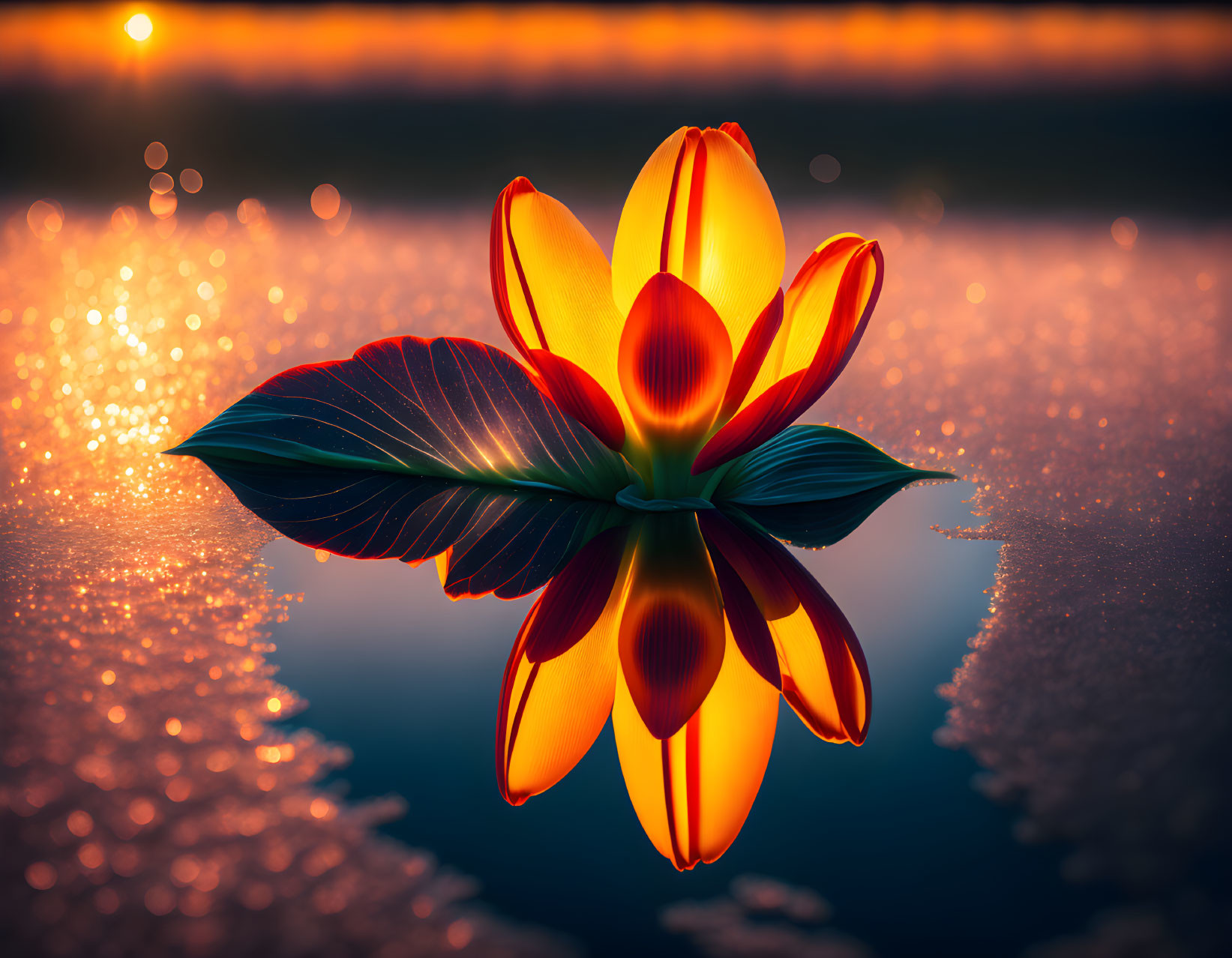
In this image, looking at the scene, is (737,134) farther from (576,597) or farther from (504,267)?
(576,597)

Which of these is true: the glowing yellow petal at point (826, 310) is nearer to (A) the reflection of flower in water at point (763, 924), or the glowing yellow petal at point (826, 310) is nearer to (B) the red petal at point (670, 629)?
(B) the red petal at point (670, 629)

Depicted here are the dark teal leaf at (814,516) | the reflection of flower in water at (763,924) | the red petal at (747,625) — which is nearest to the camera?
the reflection of flower in water at (763,924)

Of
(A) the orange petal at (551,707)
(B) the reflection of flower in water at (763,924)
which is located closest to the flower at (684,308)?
(A) the orange petal at (551,707)

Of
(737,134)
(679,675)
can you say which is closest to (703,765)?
(679,675)

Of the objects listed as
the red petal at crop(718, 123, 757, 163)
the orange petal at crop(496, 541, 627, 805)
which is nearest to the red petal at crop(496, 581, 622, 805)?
the orange petal at crop(496, 541, 627, 805)

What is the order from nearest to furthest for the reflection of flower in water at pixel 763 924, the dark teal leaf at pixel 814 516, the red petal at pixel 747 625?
1. the reflection of flower in water at pixel 763 924
2. the red petal at pixel 747 625
3. the dark teal leaf at pixel 814 516

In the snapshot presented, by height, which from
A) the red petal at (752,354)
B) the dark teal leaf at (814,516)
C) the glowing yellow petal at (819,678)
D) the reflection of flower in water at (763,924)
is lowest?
the reflection of flower in water at (763,924)

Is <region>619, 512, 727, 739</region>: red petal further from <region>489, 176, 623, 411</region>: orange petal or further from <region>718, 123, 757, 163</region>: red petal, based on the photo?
<region>718, 123, 757, 163</region>: red petal

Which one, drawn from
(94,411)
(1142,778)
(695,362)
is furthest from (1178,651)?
(94,411)

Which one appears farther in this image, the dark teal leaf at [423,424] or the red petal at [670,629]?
the dark teal leaf at [423,424]
